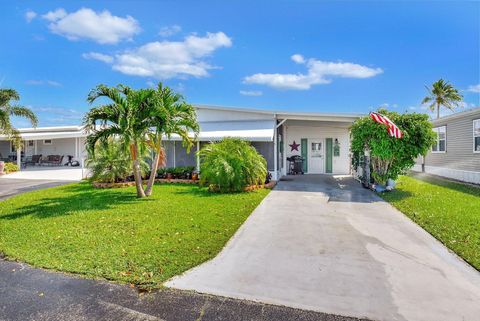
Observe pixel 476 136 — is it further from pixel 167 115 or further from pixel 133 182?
pixel 133 182

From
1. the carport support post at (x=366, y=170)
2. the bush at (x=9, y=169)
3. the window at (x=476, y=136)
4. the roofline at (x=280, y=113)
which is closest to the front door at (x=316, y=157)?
the roofline at (x=280, y=113)

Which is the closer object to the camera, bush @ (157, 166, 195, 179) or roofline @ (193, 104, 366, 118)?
roofline @ (193, 104, 366, 118)

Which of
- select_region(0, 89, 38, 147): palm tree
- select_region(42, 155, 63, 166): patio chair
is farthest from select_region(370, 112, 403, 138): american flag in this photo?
select_region(42, 155, 63, 166): patio chair

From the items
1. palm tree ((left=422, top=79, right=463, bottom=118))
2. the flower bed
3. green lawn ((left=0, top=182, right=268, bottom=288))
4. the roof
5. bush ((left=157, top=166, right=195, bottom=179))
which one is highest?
palm tree ((left=422, top=79, right=463, bottom=118))

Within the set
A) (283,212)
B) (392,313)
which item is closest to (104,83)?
(283,212)

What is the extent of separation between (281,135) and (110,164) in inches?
385

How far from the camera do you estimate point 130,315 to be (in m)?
3.28

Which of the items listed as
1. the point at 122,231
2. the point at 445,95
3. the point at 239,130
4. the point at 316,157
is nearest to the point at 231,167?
the point at 239,130

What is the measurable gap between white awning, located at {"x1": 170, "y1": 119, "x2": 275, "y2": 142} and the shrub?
9.17 ft

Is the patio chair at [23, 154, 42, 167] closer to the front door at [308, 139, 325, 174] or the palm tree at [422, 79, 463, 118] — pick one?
the front door at [308, 139, 325, 174]

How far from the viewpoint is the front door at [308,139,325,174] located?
18906mm

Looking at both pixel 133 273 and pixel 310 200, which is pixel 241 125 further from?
pixel 133 273

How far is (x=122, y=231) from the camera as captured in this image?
6410 mm

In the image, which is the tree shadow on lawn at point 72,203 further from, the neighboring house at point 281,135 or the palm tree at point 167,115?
the neighboring house at point 281,135
